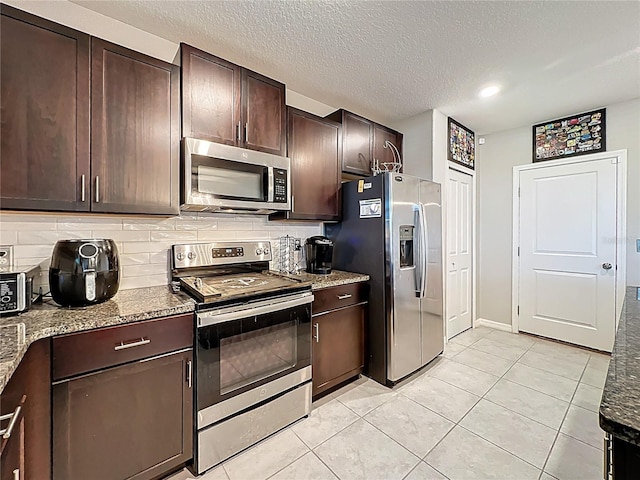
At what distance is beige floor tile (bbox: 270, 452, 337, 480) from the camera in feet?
4.99

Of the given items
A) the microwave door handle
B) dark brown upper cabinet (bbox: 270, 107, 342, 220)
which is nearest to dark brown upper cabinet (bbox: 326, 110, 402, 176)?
dark brown upper cabinet (bbox: 270, 107, 342, 220)

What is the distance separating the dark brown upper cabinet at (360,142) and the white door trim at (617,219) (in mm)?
1785

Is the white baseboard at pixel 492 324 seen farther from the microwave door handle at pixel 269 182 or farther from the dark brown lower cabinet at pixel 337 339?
the microwave door handle at pixel 269 182

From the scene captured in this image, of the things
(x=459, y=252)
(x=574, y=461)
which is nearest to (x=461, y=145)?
(x=459, y=252)

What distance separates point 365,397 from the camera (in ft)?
7.39

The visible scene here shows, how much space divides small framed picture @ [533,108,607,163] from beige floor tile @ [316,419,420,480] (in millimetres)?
3480

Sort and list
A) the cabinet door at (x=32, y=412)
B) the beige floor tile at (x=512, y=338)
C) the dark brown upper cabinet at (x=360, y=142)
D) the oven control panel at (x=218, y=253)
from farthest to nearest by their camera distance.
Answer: the beige floor tile at (x=512, y=338)
the dark brown upper cabinet at (x=360, y=142)
the oven control panel at (x=218, y=253)
the cabinet door at (x=32, y=412)

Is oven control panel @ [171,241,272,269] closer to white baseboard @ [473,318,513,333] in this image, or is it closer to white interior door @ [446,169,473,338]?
white interior door @ [446,169,473,338]

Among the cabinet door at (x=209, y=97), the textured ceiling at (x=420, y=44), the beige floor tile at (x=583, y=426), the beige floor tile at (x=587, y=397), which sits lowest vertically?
the beige floor tile at (x=583, y=426)

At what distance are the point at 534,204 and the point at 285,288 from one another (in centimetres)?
329

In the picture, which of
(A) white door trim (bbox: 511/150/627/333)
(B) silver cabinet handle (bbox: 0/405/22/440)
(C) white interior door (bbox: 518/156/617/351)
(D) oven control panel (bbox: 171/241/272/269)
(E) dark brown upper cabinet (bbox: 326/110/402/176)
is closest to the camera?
(B) silver cabinet handle (bbox: 0/405/22/440)

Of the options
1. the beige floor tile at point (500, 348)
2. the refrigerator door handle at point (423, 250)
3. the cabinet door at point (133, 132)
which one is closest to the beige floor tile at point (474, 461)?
the refrigerator door handle at point (423, 250)

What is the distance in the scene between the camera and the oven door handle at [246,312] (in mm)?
1510

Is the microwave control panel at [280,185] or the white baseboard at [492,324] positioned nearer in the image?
the microwave control panel at [280,185]
